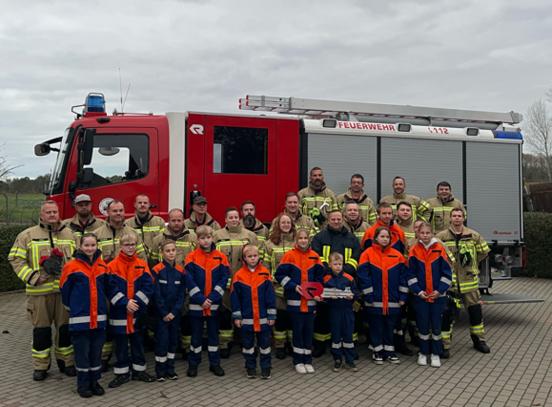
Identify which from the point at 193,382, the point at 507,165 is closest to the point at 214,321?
the point at 193,382

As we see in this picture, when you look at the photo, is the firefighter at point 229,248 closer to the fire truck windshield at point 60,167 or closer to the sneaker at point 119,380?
the sneaker at point 119,380

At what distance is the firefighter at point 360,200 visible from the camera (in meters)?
6.67

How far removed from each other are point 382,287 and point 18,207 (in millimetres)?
11607

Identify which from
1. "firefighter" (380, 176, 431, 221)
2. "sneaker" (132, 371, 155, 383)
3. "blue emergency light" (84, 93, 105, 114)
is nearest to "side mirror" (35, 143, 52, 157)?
"blue emergency light" (84, 93, 105, 114)

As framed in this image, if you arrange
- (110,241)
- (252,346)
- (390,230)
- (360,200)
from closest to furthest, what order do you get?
(252,346), (110,241), (390,230), (360,200)

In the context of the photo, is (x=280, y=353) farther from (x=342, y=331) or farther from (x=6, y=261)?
(x=6, y=261)

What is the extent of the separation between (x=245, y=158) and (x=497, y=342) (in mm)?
3934

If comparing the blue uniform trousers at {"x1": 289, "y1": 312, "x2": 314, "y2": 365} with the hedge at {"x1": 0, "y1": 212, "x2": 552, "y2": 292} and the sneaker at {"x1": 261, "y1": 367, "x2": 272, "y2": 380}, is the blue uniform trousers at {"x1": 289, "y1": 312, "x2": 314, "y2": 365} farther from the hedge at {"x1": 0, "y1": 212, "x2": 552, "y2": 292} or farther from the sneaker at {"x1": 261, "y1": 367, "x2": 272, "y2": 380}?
the hedge at {"x1": 0, "y1": 212, "x2": 552, "y2": 292}

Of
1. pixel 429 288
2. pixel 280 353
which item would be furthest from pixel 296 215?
pixel 429 288

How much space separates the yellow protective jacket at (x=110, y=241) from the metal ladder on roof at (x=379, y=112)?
311cm

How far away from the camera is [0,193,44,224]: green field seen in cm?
1345

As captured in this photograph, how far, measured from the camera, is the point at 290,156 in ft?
23.5

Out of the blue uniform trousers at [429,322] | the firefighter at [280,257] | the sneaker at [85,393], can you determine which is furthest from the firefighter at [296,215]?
the sneaker at [85,393]

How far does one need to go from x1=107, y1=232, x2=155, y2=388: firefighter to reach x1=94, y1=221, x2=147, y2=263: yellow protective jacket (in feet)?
1.45
